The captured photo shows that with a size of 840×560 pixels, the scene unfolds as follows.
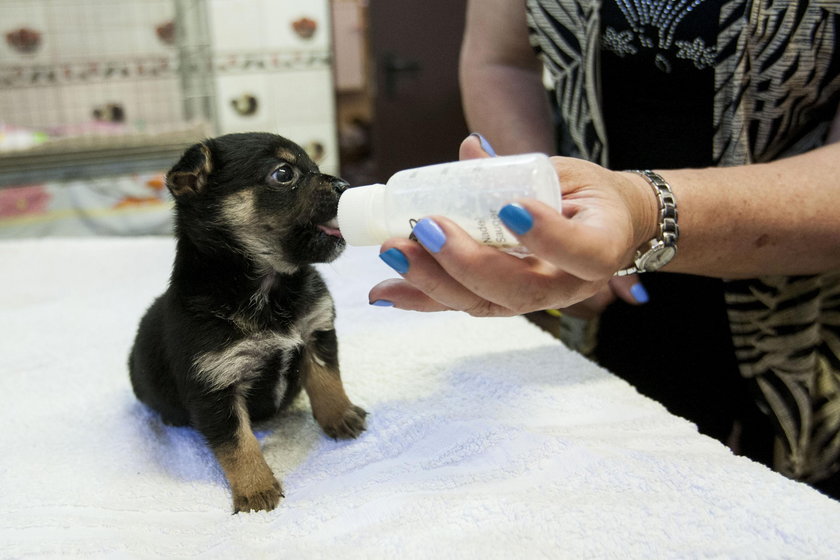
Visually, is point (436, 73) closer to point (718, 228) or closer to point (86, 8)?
point (86, 8)

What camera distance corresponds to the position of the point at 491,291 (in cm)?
83

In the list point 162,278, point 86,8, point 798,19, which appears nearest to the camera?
point 798,19

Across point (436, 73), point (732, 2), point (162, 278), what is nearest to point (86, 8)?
point (436, 73)

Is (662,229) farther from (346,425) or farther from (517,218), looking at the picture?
(346,425)

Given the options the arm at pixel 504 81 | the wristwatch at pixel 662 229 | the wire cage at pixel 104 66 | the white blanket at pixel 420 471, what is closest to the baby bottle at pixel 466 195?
the wristwatch at pixel 662 229

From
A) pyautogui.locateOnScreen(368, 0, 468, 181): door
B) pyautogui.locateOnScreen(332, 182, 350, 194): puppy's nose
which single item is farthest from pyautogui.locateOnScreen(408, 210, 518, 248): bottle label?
pyautogui.locateOnScreen(368, 0, 468, 181): door

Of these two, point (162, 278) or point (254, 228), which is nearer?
point (254, 228)

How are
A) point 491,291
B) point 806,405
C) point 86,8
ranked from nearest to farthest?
point 491,291
point 806,405
point 86,8

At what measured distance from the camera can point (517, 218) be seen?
0.73 metres

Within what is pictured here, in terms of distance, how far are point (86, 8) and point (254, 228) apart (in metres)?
3.91

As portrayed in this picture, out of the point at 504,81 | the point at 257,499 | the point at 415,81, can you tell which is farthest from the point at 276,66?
the point at 257,499

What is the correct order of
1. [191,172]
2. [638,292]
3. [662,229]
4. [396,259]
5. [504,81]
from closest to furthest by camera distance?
[396,259], [662,229], [191,172], [638,292], [504,81]

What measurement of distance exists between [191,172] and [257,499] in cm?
55

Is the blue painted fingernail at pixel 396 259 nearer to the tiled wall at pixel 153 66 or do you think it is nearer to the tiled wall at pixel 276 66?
the tiled wall at pixel 153 66
